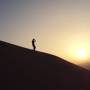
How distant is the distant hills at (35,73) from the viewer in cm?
2314

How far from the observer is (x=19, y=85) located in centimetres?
2244

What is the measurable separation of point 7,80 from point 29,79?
7.93ft

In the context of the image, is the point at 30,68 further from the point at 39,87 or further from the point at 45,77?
the point at 39,87

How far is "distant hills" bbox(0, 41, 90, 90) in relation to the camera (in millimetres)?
23141

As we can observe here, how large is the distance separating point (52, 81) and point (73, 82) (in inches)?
114

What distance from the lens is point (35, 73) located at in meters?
Answer: 26.4

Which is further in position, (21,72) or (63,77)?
(63,77)

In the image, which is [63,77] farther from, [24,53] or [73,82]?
[24,53]

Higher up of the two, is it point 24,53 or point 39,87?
point 24,53

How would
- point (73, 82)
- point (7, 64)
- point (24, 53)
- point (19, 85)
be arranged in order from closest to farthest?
point (19, 85)
point (7, 64)
point (73, 82)
point (24, 53)

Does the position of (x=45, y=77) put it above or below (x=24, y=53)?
below

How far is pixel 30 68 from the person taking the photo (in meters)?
27.0

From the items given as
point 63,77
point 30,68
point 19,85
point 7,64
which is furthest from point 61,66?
point 19,85

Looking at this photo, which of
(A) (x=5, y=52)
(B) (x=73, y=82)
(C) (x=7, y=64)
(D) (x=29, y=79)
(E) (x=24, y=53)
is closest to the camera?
(D) (x=29, y=79)
